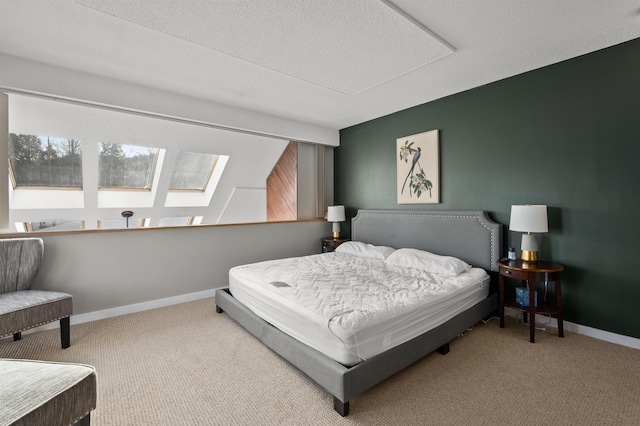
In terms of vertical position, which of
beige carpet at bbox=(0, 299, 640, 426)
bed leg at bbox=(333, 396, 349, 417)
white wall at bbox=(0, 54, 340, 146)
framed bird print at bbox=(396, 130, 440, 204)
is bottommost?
beige carpet at bbox=(0, 299, 640, 426)

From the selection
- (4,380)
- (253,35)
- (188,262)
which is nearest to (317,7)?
(253,35)

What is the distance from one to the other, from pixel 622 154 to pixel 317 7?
2.78m

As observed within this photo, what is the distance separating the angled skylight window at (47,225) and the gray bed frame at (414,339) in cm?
266

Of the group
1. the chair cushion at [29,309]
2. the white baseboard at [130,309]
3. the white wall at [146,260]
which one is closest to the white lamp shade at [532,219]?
the white wall at [146,260]

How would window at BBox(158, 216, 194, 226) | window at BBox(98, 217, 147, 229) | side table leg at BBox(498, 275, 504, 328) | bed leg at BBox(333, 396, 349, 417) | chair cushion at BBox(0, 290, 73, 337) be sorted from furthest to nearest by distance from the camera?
window at BBox(158, 216, 194, 226), window at BBox(98, 217, 147, 229), side table leg at BBox(498, 275, 504, 328), chair cushion at BBox(0, 290, 73, 337), bed leg at BBox(333, 396, 349, 417)

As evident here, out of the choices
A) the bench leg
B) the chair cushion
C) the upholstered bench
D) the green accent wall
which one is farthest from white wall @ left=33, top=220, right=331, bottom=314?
the green accent wall

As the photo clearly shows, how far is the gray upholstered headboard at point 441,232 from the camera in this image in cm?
307

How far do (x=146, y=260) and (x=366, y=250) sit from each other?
274 cm

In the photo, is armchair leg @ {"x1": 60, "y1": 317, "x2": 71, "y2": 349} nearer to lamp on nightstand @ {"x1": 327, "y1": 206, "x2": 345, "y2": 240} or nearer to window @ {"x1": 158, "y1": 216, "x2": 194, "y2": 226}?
window @ {"x1": 158, "y1": 216, "x2": 194, "y2": 226}

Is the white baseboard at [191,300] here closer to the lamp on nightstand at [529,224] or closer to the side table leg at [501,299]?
the side table leg at [501,299]

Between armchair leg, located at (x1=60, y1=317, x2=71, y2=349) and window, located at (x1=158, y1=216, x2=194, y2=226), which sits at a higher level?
window, located at (x1=158, y1=216, x2=194, y2=226)

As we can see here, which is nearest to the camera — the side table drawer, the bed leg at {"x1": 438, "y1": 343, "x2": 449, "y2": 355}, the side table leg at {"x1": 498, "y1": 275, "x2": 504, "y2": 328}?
the bed leg at {"x1": 438, "y1": 343, "x2": 449, "y2": 355}

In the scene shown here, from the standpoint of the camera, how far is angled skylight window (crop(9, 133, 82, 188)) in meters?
3.39

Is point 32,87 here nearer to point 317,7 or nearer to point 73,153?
point 73,153
